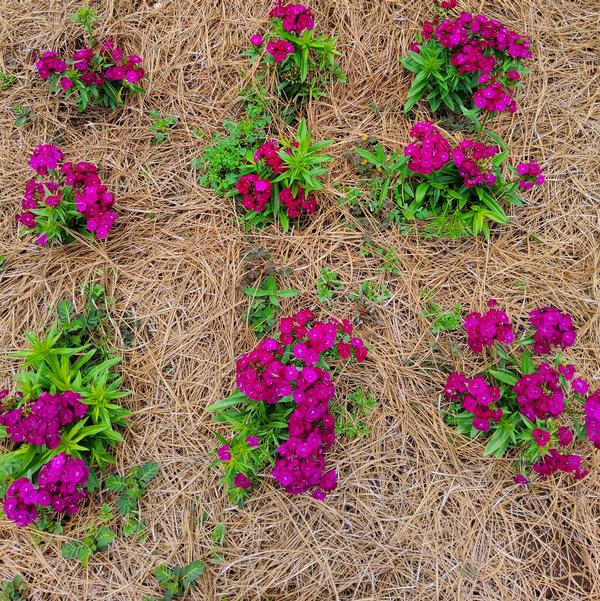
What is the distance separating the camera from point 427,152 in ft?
11.0

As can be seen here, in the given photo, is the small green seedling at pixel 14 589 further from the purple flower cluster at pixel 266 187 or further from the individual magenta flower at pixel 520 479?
the individual magenta flower at pixel 520 479

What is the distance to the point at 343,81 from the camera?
387 cm

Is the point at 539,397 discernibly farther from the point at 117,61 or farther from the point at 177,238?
the point at 117,61

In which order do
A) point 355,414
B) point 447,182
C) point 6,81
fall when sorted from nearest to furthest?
point 355,414 < point 447,182 < point 6,81

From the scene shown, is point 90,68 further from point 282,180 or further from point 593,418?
point 593,418

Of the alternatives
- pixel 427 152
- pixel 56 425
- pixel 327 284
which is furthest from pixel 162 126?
pixel 56 425

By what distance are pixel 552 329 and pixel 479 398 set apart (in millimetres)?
602

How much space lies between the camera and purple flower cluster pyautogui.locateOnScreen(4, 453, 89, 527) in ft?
9.20

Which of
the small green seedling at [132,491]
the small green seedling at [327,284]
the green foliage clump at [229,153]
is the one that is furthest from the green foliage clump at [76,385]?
the small green seedling at [327,284]

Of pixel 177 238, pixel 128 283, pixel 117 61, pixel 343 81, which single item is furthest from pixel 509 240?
pixel 117 61

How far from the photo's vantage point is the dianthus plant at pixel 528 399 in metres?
2.88

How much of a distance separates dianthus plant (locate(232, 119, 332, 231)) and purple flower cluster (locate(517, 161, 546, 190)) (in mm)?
1313

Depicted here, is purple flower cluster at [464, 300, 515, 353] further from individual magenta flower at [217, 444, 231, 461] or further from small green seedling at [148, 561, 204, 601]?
small green seedling at [148, 561, 204, 601]

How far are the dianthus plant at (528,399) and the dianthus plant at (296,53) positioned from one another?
2101 millimetres
